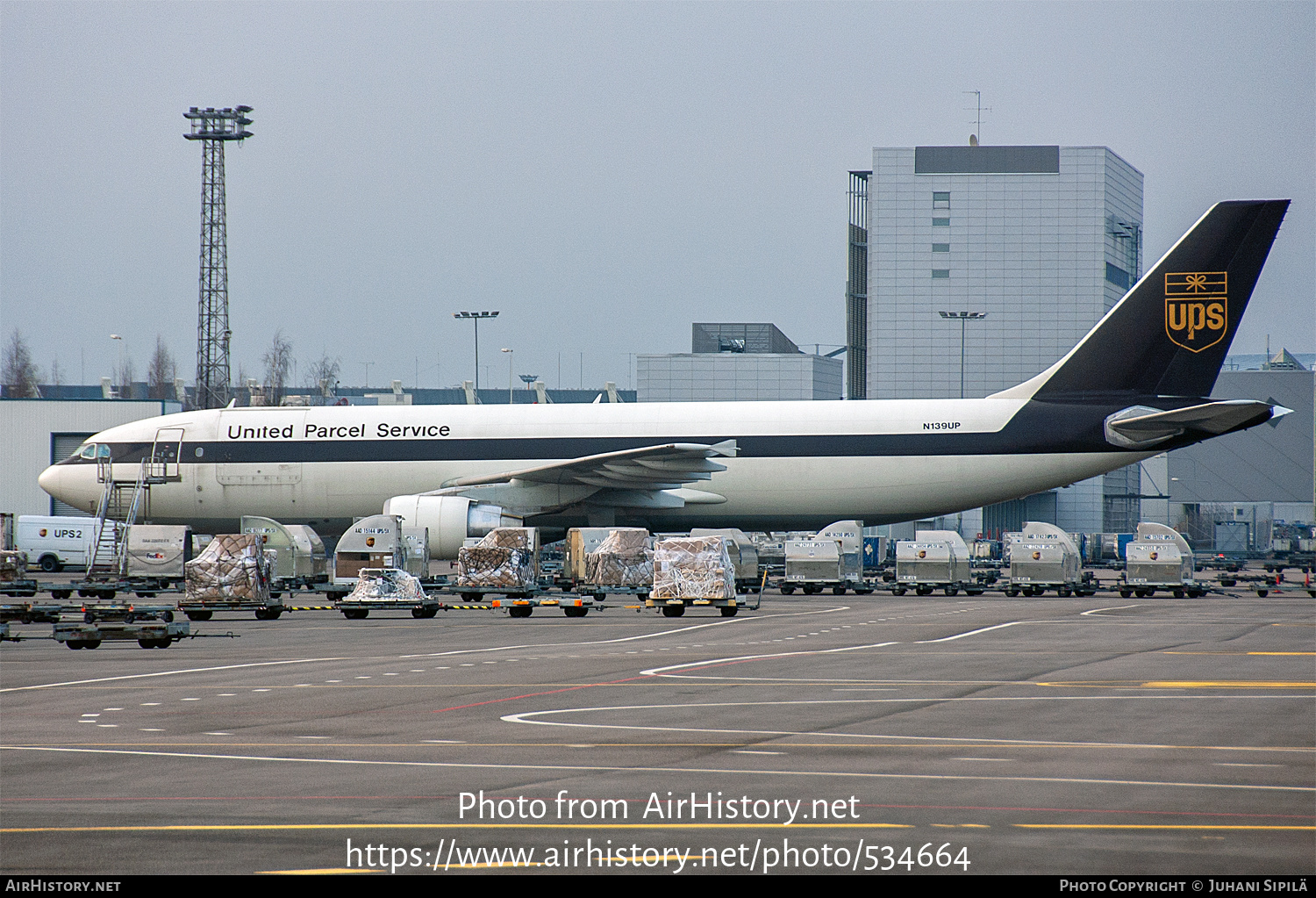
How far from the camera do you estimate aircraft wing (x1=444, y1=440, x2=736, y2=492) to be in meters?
35.8

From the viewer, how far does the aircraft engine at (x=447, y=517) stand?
114 ft

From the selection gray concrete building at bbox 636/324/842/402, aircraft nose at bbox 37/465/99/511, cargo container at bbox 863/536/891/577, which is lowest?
cargo container at bbox 863/536/891/577

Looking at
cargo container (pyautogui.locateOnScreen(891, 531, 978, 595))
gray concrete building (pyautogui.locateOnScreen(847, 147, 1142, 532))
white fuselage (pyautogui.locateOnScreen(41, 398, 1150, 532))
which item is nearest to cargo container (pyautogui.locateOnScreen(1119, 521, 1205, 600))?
white fuselage (pyautogui.locateOnScreen(41, 398, 1150, 532))

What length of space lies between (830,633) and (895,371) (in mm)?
70480

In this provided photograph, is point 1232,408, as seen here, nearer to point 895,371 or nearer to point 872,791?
point 872,791

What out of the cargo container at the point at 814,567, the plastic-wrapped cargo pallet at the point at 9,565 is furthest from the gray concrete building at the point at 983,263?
the plastic-wrapped cargo pallet at the point at 9,565

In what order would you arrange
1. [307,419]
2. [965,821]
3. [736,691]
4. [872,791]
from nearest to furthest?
[965,821] < [872,791] < [736,691] < [307,419]

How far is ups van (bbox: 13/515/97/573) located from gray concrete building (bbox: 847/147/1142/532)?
57.6 metres

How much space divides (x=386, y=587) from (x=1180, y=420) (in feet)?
71.1

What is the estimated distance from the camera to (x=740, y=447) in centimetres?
3775

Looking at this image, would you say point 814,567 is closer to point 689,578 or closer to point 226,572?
point 689,578

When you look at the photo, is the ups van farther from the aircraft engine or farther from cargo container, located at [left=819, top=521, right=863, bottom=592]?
cargo container, located at [left=819, top=521, right=863, bottom=592]
